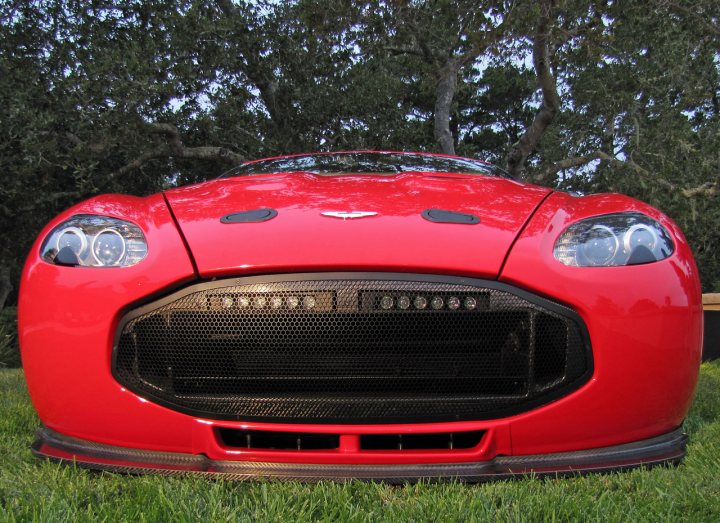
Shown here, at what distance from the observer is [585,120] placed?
13.2 m

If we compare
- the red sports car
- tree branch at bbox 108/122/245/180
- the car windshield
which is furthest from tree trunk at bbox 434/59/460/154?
the red sports car

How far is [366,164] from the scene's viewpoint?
118 inches

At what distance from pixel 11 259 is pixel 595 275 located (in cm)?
1308

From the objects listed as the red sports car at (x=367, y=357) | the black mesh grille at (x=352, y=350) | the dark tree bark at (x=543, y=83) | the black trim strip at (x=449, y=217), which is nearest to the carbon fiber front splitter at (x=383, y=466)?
the red sports car at (x=367, y=357)

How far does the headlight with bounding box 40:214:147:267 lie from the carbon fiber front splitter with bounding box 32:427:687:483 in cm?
48

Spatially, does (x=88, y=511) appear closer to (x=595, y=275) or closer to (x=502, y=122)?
(x=595, y=275)

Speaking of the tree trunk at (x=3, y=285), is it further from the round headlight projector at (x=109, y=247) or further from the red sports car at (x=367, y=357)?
the red sports car at (x=367, y=357)

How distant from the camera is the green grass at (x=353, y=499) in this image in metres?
1.25

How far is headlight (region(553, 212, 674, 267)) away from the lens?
5.08ft

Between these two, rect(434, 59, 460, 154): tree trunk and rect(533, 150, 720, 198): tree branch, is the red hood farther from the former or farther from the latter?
rect(533, 150, 720, 198): tree branch

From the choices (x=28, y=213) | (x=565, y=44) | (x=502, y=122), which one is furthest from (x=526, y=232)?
(x=502, y=122)

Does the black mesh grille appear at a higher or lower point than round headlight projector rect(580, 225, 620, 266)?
lower

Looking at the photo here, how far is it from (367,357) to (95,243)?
2.65 feet

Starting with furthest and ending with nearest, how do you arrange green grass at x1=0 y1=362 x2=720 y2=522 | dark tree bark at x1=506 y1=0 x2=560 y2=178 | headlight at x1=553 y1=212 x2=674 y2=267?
dark tree bark at x1=506 y1=0 x2=560 y2=178 < headlight at x1=553 y1=212 x2=674 y2=267 < green grass at x1=0 y1=362 x2=720 y2=522
